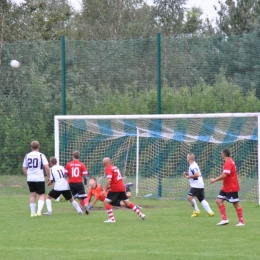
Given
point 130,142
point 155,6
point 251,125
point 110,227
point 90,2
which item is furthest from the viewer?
point 155,6

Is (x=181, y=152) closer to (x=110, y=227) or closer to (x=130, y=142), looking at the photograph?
(x=130, y=142)

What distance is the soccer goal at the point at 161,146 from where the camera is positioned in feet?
68.6

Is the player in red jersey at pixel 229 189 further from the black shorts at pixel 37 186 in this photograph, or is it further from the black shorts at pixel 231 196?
the black shorts at pixel 37 186

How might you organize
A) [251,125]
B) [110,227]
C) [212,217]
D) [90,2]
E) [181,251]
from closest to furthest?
[181,251] < [110,227] < [212,217] < [251,125] < [90,2]

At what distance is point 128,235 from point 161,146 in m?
9.32

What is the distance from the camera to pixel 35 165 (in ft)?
54.9

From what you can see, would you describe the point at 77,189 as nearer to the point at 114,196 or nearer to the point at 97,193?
the point at 97,193

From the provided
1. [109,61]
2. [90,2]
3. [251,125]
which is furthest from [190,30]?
[251,125]

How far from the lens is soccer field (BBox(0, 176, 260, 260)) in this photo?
1070 cm

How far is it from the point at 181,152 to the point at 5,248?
36.3 feet

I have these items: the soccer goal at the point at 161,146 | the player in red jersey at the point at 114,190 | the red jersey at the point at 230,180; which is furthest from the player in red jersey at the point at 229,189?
the soccer goal at the point at 161,146

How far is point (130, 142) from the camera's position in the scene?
22219 mm

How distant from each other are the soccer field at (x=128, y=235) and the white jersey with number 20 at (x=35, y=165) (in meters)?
1.02

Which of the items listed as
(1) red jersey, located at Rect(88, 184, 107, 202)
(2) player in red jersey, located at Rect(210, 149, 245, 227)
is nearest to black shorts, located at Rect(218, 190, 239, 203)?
(2) player in red jersey, located at Rect(210, 149, 245, 227)
